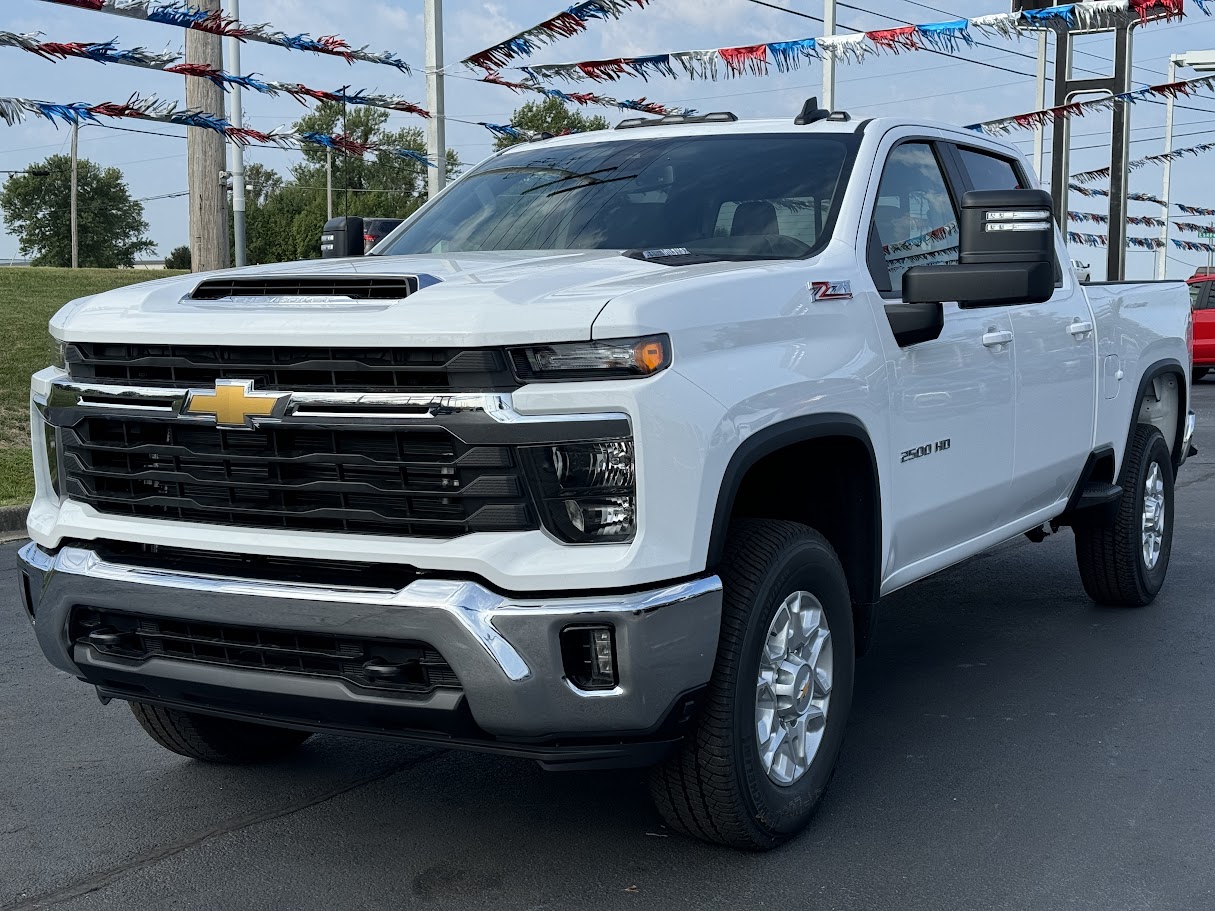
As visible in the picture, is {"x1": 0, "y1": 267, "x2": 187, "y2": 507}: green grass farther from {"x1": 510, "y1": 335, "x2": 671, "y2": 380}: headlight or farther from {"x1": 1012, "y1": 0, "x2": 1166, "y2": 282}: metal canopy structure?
{"x1": 1012, "y1": 0, "x2": 1166, "y2": 282}: metal canopy structure

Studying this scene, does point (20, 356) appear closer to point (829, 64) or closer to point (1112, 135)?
point (829, 64)

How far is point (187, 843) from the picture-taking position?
4.02 metres

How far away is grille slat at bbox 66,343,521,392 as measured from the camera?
3.31m

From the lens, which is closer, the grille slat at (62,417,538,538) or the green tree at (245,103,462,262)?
the grille slat at (62,417,538,538)

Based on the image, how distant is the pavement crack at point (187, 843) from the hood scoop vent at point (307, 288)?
57.5 inches

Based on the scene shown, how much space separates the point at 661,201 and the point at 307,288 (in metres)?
1.51

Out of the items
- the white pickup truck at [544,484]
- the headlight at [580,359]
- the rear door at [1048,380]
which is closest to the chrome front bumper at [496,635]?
the white pickup truck at [544,484]

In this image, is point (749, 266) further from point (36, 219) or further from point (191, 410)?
point (36, 219)

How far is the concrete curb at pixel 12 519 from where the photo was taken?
9.49m

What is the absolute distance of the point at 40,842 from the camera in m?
4.03

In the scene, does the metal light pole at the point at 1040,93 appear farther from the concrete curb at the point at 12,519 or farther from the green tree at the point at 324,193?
the green tree at the point at 324,193

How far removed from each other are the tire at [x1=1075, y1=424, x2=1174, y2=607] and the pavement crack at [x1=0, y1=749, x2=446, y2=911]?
11.0ft

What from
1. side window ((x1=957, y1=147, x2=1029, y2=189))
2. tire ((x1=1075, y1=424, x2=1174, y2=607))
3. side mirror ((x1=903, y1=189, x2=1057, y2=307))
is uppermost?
side window ((x1=957, y1=147, x2=1029, y2=189))

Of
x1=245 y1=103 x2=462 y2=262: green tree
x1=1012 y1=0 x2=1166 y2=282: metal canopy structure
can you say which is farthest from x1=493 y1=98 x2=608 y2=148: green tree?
x1=1012 y1=0 x2=1166 y2=282: metal canopy structure
